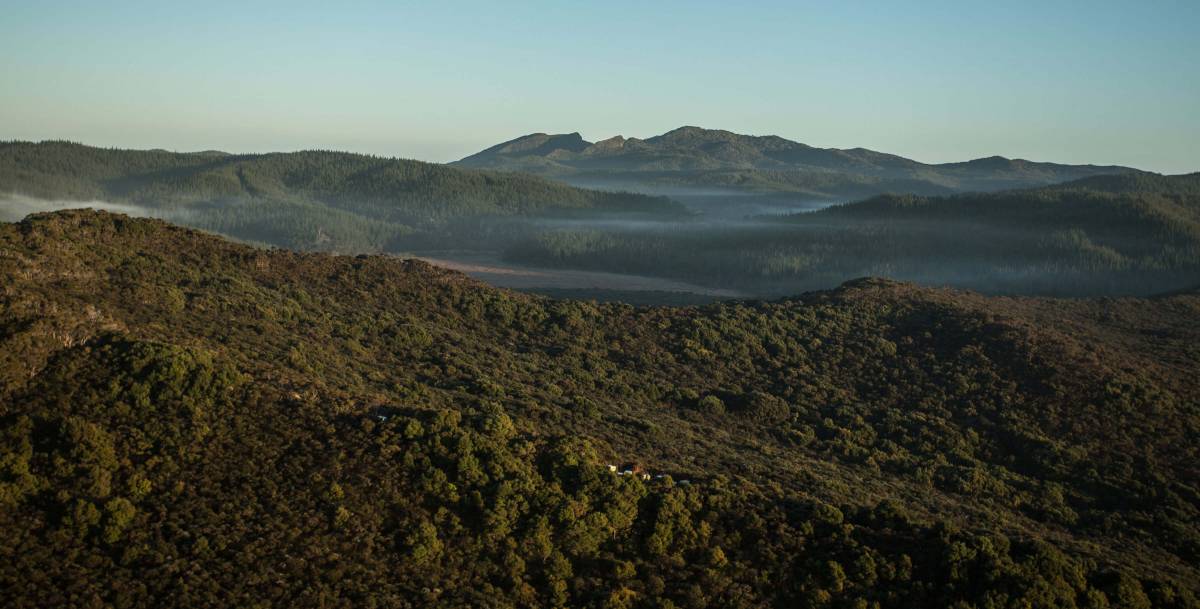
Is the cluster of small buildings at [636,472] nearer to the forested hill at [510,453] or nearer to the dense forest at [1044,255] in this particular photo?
the forested hill at [510,453]

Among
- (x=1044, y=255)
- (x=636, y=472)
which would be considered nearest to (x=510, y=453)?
(x=636, y=472)

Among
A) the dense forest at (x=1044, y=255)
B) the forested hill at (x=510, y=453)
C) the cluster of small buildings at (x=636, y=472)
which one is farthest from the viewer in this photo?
the dense forest at (x=1044, y=255)

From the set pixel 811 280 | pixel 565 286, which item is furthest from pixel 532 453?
pixel 811 280

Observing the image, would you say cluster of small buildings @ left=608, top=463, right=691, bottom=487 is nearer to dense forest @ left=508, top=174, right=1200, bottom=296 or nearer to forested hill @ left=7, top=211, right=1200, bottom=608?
forested hill @ left=7, top=211, right=1200, bottom=608

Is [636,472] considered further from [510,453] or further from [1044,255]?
[1044,255]

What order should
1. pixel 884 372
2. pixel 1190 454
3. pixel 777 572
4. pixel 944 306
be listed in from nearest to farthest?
pixel 777 572, pixel 1190 454, pixel 884 372, pixel 944 306

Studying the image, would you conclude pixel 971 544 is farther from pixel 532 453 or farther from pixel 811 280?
pixel 811 280

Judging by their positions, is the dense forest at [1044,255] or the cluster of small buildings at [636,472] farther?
the dense forest at [1044,255]

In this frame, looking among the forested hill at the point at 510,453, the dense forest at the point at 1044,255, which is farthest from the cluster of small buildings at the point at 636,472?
the dense forest at the point at 1044,255
